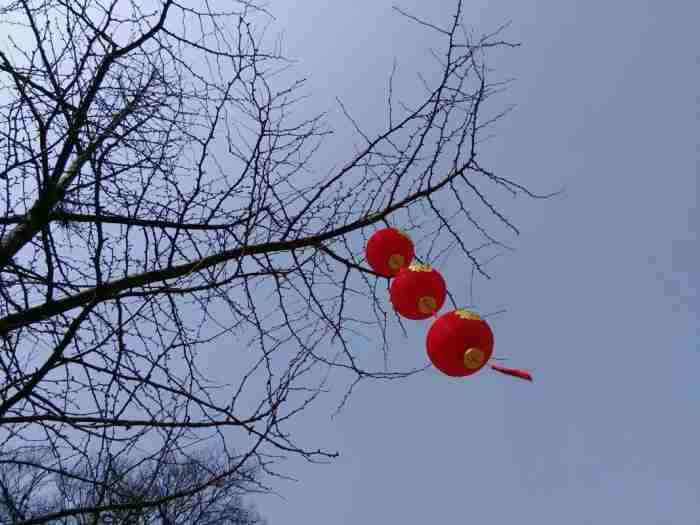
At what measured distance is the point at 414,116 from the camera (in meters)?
3.15

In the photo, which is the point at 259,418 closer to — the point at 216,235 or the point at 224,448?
the point at 224,448

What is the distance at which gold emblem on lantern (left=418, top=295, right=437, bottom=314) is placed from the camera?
109 inches

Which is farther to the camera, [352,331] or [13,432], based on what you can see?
[352,331]

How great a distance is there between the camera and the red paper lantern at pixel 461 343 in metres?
2.39

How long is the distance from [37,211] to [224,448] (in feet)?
4.53

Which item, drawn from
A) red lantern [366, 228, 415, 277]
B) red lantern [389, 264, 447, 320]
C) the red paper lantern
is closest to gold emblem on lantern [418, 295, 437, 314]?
red lantern [389, 264, 447, 320]

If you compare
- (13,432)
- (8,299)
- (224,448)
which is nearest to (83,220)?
(8,299)

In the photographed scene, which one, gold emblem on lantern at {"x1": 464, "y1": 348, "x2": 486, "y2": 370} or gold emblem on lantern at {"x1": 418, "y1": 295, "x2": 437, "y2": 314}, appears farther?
gold emblem on lantern at {"x1": 418, "y1": 295, "x2": 437, "y2": 314}

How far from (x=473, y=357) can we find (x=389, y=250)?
92cm

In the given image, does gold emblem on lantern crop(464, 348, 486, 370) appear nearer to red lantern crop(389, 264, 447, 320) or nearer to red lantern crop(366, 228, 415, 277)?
red lantern crop(389, 264, 447, 320)

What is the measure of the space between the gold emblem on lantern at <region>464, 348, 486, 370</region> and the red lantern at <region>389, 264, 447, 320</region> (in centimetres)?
44

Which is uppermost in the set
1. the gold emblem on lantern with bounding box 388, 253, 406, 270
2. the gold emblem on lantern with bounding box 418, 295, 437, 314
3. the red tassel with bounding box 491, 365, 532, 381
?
the gold emblem on lantern with bounding box 388, 253, 406, 270

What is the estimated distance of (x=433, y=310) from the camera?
2803mm

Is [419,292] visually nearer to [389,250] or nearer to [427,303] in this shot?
[427,303]
